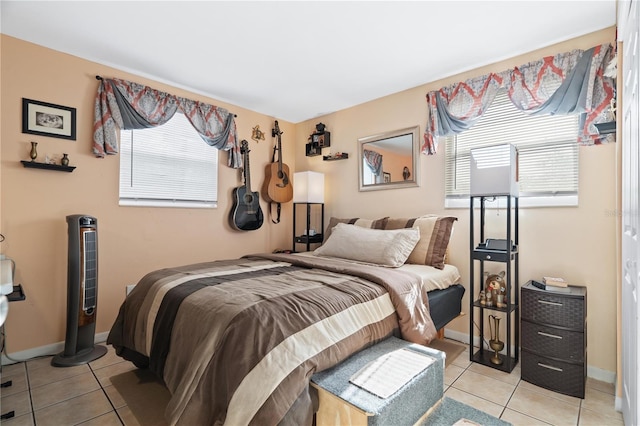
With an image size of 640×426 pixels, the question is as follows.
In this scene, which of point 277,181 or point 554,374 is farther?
point 277,181

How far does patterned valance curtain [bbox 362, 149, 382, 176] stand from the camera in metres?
3.46

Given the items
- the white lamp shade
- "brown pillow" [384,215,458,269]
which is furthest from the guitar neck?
"brown pillow" [384,215,458,269]

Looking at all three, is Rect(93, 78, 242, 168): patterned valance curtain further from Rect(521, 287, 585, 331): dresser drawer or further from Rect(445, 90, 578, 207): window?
Rect(521, 287, 585, 331): dresser drawer

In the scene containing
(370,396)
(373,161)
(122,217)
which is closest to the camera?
(370,396)

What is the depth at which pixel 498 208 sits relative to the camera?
2.60 metres

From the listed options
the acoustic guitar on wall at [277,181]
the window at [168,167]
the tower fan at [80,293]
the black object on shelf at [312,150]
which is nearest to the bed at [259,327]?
the tower fan at [80,293]

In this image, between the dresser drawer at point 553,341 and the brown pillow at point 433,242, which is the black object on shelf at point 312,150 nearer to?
the brown pillow at point 433,242

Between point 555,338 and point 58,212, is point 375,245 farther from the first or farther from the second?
point 58,212

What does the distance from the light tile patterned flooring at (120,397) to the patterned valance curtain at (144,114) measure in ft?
5.64

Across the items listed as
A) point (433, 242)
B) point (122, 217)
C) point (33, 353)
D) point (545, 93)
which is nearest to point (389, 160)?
point (433, 242)

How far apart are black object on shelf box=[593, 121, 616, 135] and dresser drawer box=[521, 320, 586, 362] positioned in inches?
49.3

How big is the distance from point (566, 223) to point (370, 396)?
200 centimetres

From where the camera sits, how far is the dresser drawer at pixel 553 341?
194cm

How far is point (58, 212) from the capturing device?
2551 mm
